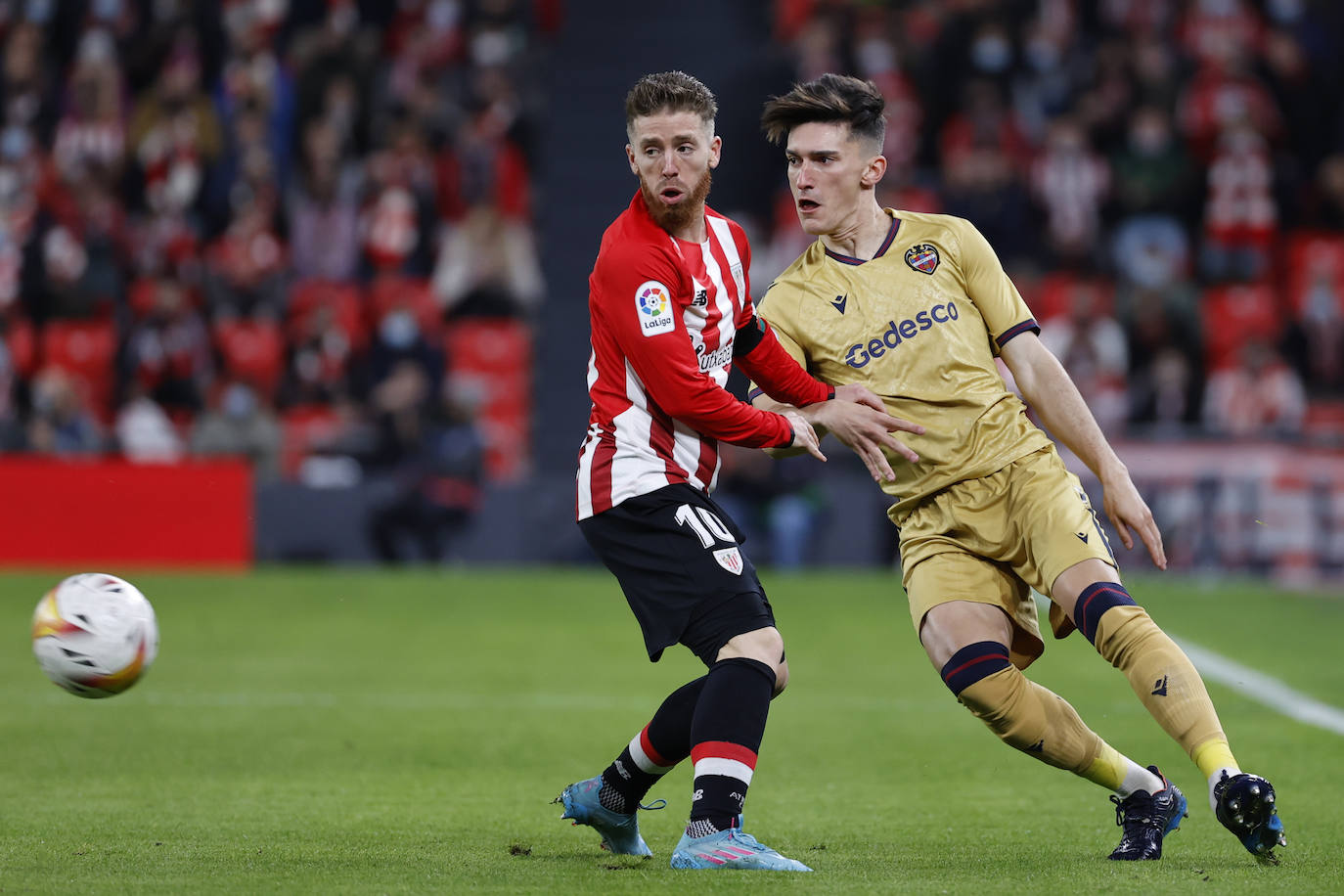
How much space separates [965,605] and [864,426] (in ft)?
2.05

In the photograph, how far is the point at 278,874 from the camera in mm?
4711

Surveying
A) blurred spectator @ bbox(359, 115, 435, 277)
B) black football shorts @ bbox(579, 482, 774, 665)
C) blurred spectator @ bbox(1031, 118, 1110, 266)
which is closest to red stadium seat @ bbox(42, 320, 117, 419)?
blurred spectator @ bbox(359, 115, 435, 277)

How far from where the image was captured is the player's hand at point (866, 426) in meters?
5.24

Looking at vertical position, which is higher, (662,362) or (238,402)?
(662,362)

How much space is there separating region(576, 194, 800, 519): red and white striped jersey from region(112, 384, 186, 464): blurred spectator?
11507mm

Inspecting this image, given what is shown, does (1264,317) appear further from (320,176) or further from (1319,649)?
(320,176)

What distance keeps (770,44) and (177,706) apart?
13570 mm

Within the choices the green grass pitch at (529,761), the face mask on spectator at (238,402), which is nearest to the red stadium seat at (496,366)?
the face mask on spectator at (238,402)

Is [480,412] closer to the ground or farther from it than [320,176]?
closer to the ground

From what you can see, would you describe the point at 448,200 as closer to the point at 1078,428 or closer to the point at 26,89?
the point at 26,89

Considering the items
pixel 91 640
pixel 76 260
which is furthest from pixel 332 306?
pixel 91 640

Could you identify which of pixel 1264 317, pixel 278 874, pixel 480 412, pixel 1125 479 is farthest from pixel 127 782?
pixel 1264 317

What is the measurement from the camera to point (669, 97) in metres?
4.80

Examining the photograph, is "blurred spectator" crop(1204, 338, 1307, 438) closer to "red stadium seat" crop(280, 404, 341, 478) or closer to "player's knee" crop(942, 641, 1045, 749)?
"red stadium seat" crop(280, 404, 341, 478)
